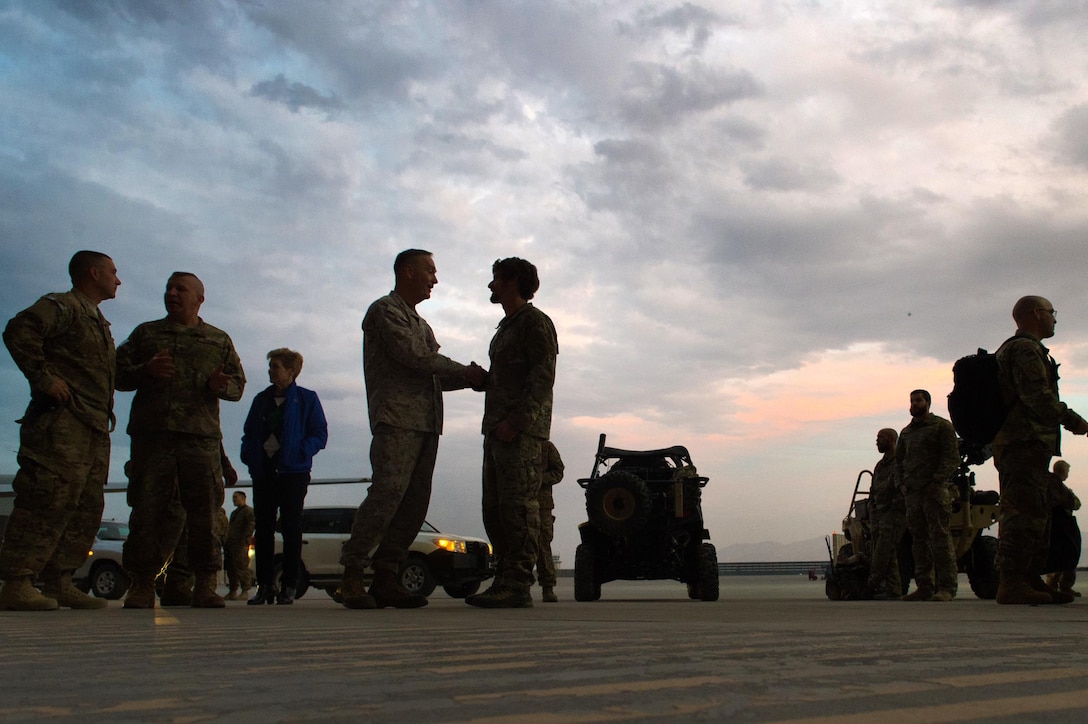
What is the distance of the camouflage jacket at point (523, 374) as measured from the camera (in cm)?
607

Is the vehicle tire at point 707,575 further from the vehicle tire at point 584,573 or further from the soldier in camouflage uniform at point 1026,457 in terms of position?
the soldier in camouflage uniform at point 1026,457

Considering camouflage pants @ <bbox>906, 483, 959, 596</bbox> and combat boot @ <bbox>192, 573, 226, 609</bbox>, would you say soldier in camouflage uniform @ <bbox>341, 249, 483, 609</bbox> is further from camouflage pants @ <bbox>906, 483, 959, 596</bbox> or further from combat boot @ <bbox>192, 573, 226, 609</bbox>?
camouflage pants @ <bbox>906, 483, 959, 596</bbox>

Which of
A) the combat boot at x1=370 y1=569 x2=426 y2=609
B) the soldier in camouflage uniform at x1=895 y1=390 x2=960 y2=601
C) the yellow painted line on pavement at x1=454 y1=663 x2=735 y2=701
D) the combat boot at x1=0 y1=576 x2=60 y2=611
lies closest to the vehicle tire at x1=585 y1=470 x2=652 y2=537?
the soldier in camouflage uniform at x1=895 y1=390 x2=960 y2=601

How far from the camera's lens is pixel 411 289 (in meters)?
6.80

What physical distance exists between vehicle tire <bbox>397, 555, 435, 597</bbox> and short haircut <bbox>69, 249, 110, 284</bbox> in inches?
316

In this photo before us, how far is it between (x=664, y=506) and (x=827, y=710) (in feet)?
35.0

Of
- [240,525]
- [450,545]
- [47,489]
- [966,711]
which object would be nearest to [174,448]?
[47,489]

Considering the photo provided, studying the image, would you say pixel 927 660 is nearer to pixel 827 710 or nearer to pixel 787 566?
pixel 827 710

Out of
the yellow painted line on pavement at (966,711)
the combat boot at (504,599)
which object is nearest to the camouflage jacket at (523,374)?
the combat boot at (504,599)

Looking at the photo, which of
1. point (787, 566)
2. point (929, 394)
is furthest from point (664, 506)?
point (787, 566)

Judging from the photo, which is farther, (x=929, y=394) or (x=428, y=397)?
(x=929, y=394)

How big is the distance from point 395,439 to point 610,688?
472 cm

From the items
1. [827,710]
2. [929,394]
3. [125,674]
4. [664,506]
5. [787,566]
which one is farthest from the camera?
[787,566]

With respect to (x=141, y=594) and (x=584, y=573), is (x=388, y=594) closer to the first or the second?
(x=141, y=594)
